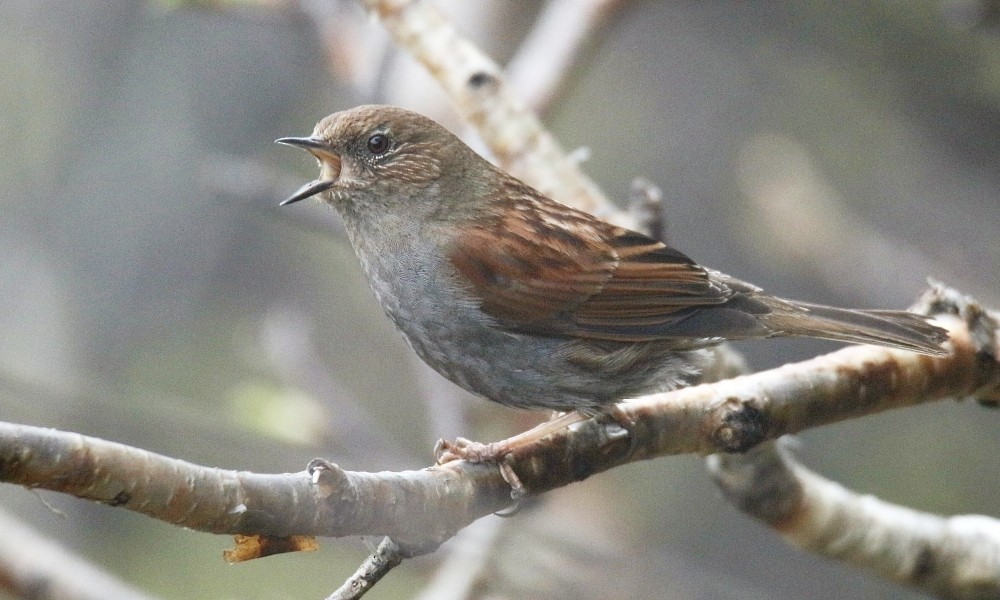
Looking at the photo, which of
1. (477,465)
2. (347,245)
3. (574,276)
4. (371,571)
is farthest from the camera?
(347,245)

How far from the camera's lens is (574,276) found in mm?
3721

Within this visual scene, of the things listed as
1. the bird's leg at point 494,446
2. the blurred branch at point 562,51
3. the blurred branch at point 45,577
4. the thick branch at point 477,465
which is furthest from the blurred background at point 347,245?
the thick branch at point 477,465

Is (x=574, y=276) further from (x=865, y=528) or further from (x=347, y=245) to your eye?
(x=347, y=245)

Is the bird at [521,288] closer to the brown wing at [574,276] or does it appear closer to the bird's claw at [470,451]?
the brown wing at [574,276]

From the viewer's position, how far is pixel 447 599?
4.37 metres

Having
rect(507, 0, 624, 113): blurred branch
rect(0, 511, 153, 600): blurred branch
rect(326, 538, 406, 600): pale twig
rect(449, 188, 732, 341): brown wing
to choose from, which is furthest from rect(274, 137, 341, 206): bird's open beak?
rect(507, 0, 624, 113): blurred branch

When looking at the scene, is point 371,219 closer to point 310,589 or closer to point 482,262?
point 482,262

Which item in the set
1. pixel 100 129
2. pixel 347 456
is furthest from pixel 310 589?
pixel 100 129

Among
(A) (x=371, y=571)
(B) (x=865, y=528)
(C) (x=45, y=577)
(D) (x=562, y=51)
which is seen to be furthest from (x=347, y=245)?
(A) (x=371, y=571)

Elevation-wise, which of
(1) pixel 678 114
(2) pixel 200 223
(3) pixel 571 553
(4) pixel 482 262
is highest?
(1) pixel 678 114

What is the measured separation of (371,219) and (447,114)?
2.66 metres

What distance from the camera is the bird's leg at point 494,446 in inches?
119

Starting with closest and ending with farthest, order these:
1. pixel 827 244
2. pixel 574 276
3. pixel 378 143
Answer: pixel 574 276 → pixel 378 143 → pixel 827 244

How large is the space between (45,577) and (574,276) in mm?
2241
